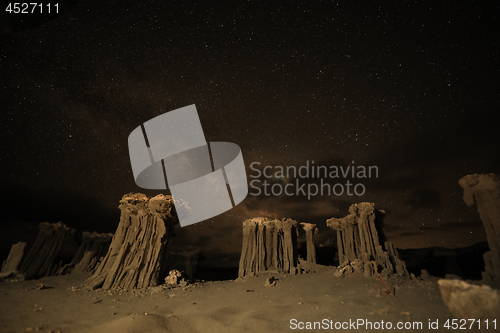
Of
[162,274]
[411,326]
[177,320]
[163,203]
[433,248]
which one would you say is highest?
[163,203]

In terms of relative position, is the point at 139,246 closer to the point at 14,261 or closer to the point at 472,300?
the point at 14,261

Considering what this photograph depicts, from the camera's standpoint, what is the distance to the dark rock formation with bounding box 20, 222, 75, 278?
25600 mm

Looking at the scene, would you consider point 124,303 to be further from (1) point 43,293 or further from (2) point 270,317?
(2) point 270,317

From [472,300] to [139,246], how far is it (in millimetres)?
17495

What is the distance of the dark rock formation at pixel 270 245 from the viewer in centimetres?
2316

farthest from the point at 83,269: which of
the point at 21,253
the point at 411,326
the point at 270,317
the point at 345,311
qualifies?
the point at 411,326

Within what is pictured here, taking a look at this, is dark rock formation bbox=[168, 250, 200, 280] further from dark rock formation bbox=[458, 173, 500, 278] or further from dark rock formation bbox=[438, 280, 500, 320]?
dark rock formation bbox=[438, 280, 500, 320]

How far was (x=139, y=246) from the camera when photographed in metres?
15.7

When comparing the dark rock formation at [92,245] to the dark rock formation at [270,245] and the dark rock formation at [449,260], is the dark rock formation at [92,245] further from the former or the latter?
the dark rock formation at [449,260]

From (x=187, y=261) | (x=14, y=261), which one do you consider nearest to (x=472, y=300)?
(x=14, y=261)

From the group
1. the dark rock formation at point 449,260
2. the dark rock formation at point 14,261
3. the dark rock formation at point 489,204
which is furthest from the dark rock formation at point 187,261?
the dark rock formation at point 449,260

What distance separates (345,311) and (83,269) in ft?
104

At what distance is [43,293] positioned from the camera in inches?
484

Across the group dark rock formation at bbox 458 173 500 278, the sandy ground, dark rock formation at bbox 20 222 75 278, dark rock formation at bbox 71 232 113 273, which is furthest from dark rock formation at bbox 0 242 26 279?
dark rock formation at bbox 458 173 500 278
